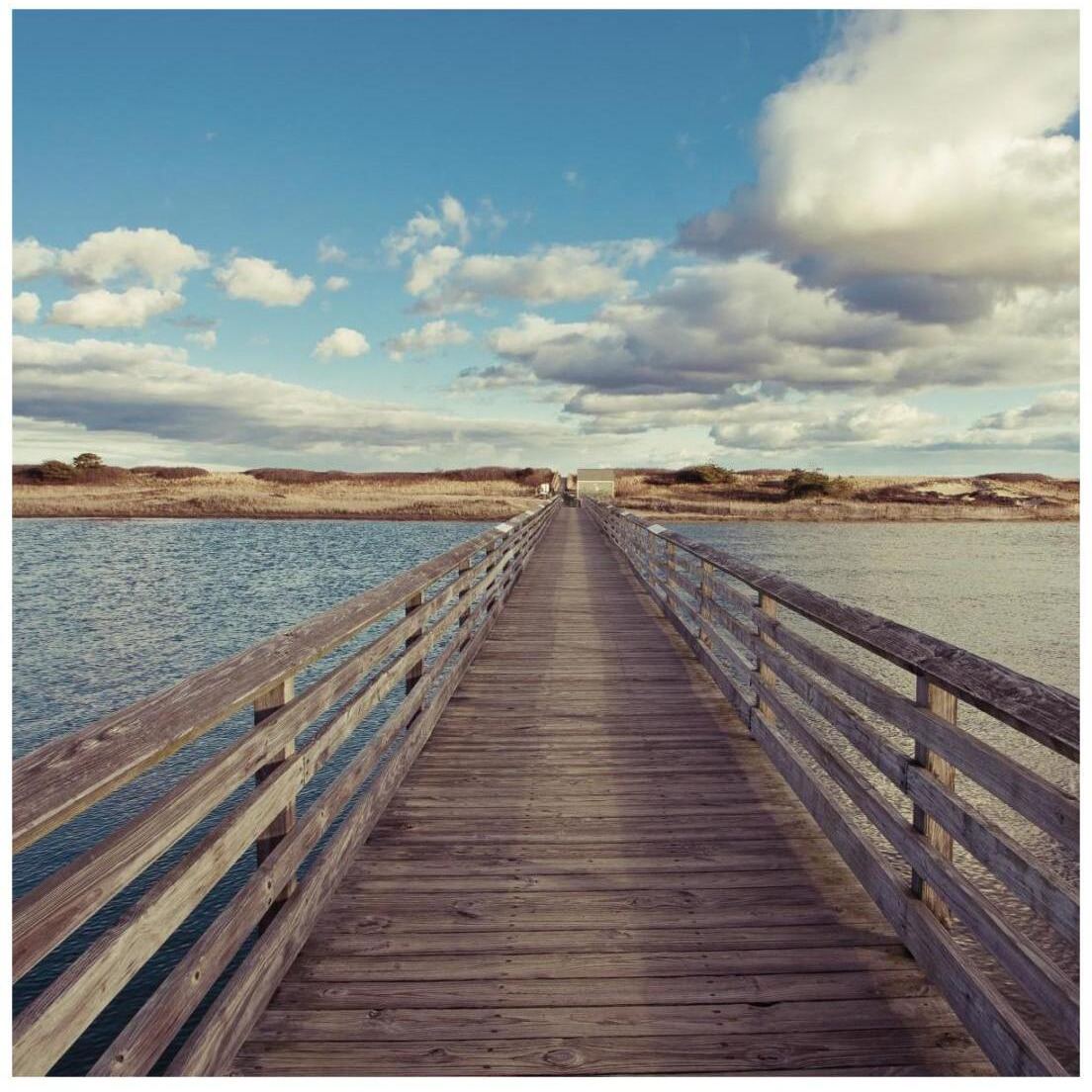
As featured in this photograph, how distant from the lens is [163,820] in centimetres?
189

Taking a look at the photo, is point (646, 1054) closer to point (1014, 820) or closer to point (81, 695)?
point (1014, 820)

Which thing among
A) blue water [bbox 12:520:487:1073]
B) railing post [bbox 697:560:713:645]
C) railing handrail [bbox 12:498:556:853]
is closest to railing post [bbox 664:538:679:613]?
railing post [bbox 697:560:713:645]

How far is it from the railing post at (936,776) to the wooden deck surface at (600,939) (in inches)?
10.4

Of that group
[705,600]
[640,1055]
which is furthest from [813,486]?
[640,1055]

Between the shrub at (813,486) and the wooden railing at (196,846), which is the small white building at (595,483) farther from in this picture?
the wooden railing at (196,846)

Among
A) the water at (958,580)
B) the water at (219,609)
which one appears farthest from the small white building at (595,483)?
the water at (219,609)

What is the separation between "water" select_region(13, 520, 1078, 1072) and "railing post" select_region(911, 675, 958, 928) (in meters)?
4.05

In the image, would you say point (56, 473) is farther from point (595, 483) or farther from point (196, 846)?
point (196, 846)

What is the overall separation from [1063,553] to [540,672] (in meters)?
44.1

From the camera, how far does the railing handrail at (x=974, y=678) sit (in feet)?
6.43

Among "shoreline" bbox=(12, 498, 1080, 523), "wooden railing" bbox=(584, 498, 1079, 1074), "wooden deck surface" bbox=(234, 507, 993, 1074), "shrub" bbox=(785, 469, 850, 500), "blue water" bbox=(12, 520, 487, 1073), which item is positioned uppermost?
"shrub" bbox=(785, 469, 850, 500)

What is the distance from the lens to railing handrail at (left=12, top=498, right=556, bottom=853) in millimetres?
1538

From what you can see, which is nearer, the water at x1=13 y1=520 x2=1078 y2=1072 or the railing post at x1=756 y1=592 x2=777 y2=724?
the railing post at x1=756 y1=592 x2=777 y2=724

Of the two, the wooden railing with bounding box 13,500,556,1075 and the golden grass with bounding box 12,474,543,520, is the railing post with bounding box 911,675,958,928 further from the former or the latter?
the golden grass with bounding box 12,474,543,520
